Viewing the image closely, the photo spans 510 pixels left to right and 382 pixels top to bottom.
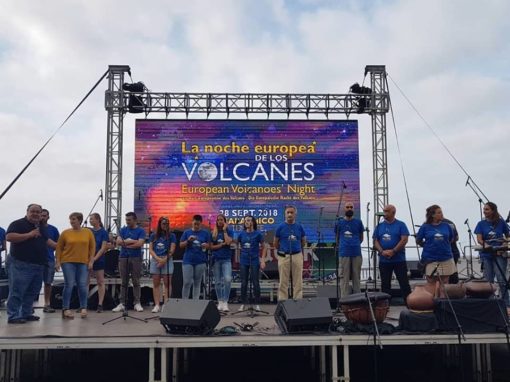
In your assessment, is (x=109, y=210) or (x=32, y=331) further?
(x=109, y=210)

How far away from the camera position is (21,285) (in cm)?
552

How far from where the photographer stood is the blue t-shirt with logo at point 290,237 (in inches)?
246

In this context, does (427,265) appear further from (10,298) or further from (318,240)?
(318,240)

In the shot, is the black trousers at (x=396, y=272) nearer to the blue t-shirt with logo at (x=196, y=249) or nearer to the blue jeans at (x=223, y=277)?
the blue jeans at (x=223, y=277)

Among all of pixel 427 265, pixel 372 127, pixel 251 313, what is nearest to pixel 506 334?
pixel 427 265

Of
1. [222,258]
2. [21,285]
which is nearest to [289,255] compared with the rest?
[222,258]

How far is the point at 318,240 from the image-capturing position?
480 inches

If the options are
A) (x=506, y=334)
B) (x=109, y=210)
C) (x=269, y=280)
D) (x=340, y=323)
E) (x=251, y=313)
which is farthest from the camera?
(x=109, y=210)

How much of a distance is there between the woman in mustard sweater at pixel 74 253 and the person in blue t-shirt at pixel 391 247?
133 inches

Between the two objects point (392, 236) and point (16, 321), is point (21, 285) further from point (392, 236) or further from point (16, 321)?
point (392, 236)

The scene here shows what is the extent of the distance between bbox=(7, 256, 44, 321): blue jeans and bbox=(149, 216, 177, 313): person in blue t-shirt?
1.40 meters

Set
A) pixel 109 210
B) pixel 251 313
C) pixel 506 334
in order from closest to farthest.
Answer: pixel 506 334, pixel 251 313, pixel 109 210

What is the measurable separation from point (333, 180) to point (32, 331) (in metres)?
8.91

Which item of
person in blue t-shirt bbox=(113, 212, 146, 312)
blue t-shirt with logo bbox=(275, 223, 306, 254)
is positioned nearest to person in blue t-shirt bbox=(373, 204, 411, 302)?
blue t-shirt with logo bbox=(275, 223, 306, 254)
